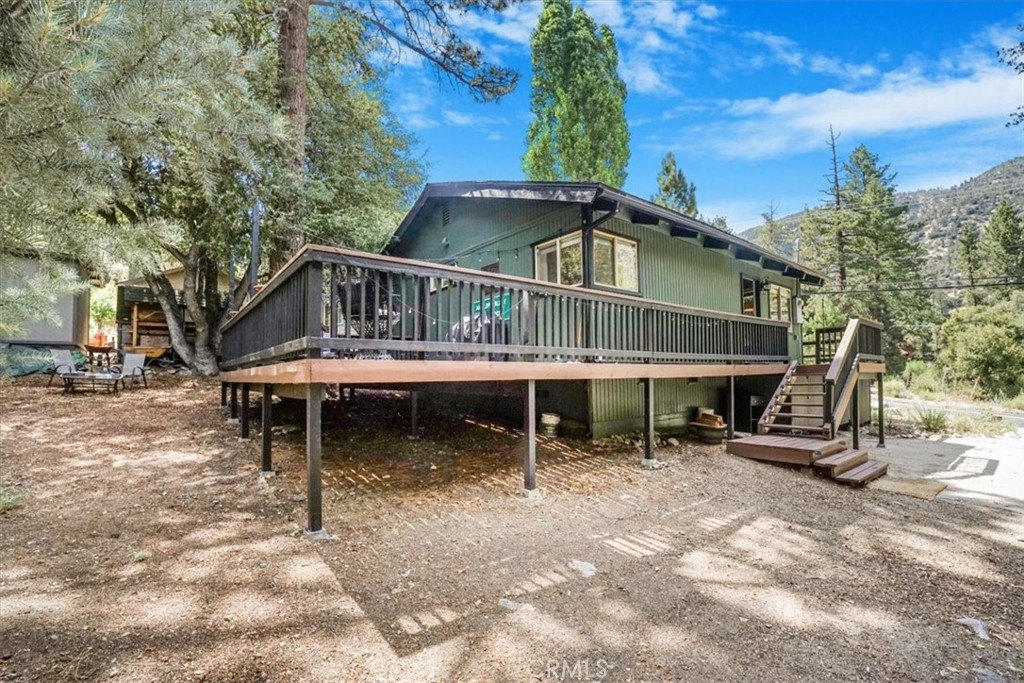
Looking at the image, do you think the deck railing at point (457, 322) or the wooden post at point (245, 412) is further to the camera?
the wooden post at point (245, 412)

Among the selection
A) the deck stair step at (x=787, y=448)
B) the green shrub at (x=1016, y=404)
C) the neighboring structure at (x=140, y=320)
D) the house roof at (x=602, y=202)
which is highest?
the house roof at (x=602, y=202)

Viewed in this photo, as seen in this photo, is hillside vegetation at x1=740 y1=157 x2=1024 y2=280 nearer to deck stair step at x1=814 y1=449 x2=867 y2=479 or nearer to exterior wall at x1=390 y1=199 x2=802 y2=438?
exterior wall at x1=390 y1=199 x2=802 y2=438

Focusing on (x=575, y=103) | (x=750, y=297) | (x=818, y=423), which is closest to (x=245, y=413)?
(x=818, y=423)

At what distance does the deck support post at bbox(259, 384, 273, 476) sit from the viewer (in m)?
5.33

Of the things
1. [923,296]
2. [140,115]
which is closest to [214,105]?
[140,115]

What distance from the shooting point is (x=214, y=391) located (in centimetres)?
1105

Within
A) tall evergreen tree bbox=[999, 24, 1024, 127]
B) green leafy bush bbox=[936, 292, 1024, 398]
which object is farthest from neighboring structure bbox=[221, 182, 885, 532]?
green leafy bush bbox=[936, 292, 1024, 398]

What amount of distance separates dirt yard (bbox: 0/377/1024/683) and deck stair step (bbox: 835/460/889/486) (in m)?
0.18

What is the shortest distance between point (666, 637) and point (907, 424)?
14.7 m

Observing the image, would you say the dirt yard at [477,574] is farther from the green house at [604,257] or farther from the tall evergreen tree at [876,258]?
the tall evergreen tree at [876,258]

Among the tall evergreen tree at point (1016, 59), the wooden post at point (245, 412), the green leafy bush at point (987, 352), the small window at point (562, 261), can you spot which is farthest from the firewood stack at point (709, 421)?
the green leafy bush at point (987, 352)

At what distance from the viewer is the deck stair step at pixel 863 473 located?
6590 mm

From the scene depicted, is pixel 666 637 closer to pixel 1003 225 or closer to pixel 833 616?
pixel 833 616

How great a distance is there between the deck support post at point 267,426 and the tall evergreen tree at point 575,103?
A: 1757 cm
